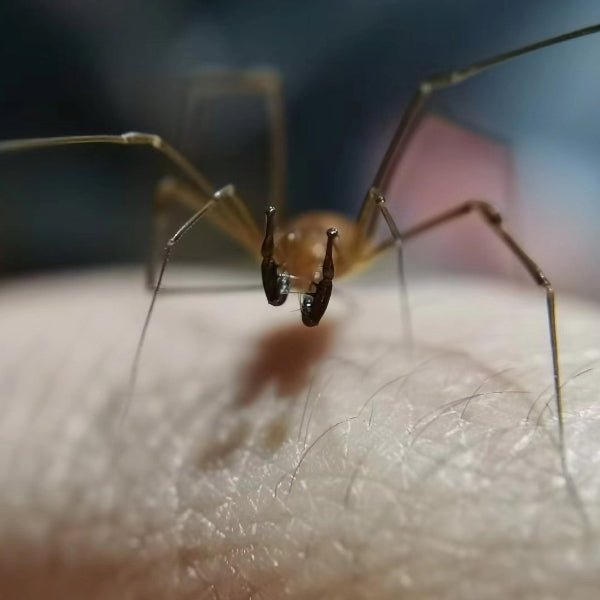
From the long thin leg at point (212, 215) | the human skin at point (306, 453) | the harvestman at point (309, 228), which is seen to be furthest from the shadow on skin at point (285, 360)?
the long thin leg at point (212, 215)

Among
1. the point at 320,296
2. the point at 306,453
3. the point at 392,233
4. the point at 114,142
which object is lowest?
the point at 306,453

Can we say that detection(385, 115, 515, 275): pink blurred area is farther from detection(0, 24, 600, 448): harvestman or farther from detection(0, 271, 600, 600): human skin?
detection(0, 271, 600, 600): human skin

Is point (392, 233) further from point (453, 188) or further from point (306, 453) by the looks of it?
point (453, 188)

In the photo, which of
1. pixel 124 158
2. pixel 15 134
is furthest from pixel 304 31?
pixel 15 134

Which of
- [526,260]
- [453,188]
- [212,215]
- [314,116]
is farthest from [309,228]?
[314,116]

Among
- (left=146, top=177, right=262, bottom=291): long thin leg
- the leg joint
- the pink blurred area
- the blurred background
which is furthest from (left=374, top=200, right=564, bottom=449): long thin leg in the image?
the blurred background

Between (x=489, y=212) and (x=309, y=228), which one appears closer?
(x=489, y=212)
